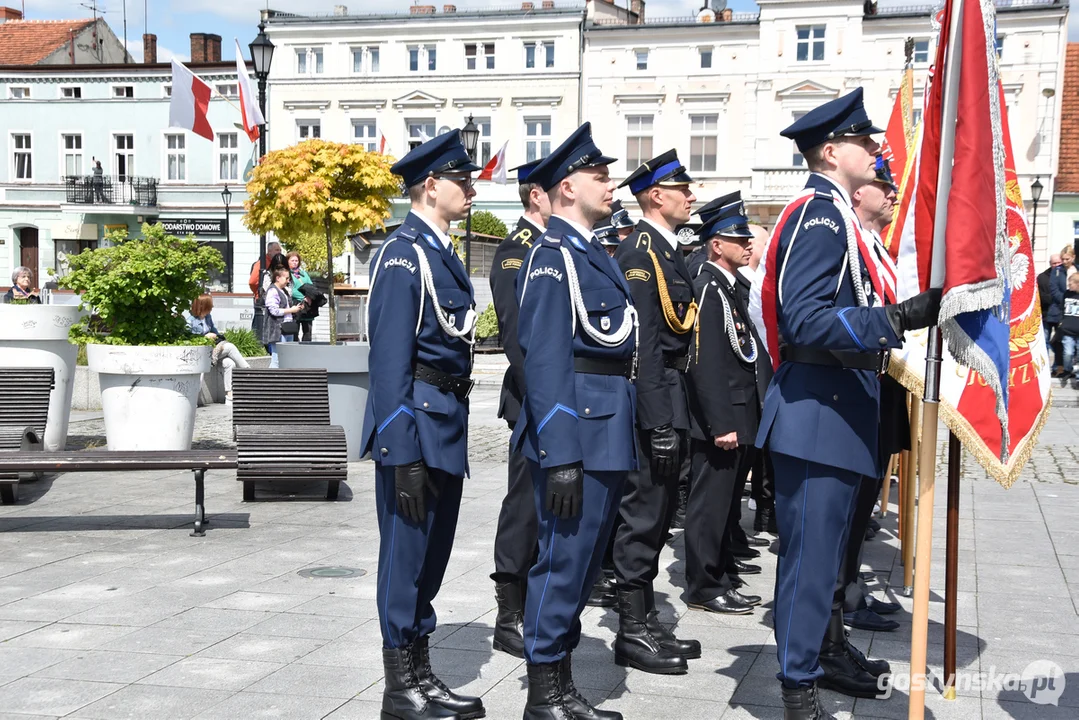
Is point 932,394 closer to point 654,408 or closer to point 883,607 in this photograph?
point 654,408

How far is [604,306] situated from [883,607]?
8.69ft

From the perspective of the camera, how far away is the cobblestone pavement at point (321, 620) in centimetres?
464

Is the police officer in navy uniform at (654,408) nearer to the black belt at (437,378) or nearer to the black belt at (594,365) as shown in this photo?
the black belt at (594,365)

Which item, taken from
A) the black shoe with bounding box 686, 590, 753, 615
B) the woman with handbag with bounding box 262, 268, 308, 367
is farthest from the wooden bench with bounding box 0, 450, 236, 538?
the woman with handbag with bounding box 262, 268, 308, 367

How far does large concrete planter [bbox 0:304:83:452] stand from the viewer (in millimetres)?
10320

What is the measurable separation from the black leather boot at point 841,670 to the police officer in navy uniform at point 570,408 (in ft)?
3.36

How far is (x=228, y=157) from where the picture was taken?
4703cm

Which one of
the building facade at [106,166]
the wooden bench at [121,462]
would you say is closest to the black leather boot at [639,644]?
the wooden bench at [121,462]

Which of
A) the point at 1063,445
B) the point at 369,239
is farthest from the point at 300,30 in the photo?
the point at 1063,445

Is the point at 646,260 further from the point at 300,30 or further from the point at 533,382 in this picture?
Result: the point at 300,30

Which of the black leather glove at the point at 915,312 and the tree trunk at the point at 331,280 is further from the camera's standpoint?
the tree trunk at the point at 331,280

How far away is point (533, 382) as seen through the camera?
4.25m

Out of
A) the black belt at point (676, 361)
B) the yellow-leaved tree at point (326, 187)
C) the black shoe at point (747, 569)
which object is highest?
the yellow-leaved tree at point (326, 187)

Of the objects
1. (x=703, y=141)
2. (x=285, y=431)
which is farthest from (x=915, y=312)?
(x=703, y=141)
